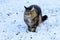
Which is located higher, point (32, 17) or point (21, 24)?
point (32, 17)

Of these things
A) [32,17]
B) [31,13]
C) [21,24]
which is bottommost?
[21,24]

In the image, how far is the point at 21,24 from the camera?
11188 mm

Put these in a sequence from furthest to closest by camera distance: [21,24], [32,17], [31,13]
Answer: [21,24] < [32,17] < [31,13]

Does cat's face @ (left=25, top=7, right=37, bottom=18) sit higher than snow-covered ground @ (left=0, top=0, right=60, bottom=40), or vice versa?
cat's face @ (left=25, top=7, right=37, bottom=18)

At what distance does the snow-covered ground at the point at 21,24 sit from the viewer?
969 centimetres

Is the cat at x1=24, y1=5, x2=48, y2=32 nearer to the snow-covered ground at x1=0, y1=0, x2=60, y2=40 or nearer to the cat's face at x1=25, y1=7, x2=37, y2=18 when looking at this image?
the cat's face at x1=25, y1=7, x2=37, y2=18

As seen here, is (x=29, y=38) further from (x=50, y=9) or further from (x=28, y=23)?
(x=50, y=9)

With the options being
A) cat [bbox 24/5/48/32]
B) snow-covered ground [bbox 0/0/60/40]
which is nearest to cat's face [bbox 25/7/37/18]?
cat [bbox 24/5/48/32]

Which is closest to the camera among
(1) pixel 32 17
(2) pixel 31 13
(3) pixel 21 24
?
(2) pixel 31 13

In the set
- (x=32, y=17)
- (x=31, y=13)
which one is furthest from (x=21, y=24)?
(x=31, y=13)

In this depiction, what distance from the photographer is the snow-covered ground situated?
9.69 m

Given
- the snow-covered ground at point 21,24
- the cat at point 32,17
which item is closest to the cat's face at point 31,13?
the cat at point 32,17

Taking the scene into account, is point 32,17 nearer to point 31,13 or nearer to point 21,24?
point 31,13

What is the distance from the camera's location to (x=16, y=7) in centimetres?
1499
